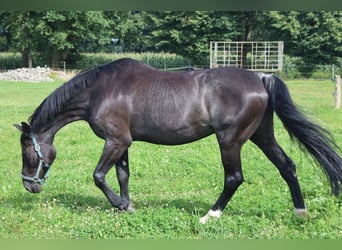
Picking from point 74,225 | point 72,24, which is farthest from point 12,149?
point 72,24

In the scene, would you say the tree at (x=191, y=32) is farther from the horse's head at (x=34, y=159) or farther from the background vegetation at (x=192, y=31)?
the horse's head at (x=34, y=159)

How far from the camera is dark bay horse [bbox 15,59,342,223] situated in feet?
15.9

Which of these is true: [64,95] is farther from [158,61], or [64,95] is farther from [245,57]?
[245,57]

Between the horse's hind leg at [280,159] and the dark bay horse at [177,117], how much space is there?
0.04 ft

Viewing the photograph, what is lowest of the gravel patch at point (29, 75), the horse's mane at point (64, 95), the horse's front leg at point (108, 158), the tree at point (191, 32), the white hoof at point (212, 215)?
the gravel patch at point (29, 75)

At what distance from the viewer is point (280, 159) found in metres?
5.06

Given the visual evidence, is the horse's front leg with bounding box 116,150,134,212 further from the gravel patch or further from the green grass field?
the gravel patch

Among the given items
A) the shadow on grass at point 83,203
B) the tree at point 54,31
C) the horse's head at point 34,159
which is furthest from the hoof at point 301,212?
the tree at point 54,31

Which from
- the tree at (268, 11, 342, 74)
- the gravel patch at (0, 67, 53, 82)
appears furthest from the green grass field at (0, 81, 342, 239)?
the tree at (268, 11, 342, 74)

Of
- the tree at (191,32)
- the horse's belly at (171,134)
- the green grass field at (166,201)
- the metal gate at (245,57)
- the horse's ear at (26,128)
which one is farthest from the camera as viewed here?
the tree at (191,32)

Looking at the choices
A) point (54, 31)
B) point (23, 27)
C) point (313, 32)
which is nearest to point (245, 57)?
point (313, 32)

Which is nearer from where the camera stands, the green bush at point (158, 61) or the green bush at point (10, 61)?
the green bush at point (158, 61)

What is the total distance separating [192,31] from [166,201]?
100ft

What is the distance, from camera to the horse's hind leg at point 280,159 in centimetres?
504
